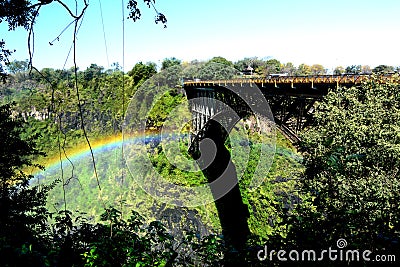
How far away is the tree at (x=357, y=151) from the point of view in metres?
6.37

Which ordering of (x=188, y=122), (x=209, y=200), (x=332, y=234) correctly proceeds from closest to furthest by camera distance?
(x=332, y=234) → (x=209, y=200) → (x=188, y=122)

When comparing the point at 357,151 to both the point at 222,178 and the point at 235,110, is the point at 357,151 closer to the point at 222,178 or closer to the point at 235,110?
the point at 235,110

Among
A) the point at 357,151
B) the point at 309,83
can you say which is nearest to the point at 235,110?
the point at 309,83

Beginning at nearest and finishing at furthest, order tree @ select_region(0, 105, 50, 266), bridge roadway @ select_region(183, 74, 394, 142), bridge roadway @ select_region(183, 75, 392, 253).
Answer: tree @ select_region(0, 105, 50, 266) < bridge roadway @ select_region(183, 74, 394, 142) < bridge roadway @ select_region(183, 75, 392, 253)

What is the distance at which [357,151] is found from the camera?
6941mm

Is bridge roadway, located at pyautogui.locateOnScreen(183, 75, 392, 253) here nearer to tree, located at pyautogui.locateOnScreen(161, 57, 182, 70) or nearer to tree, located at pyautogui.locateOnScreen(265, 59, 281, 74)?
tree, located at pyautogui.locateOnScreen(161, 57, 182, 70)

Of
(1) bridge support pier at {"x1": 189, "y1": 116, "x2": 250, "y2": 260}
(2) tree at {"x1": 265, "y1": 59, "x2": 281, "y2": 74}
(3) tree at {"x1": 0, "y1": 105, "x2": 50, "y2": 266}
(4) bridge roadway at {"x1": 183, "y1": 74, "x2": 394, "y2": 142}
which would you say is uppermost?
(2) tree at {"x1": 265, "y1": 59, "x2": 281, "y2": 74}

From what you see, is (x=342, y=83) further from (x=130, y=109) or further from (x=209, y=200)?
(x=130, y=109)

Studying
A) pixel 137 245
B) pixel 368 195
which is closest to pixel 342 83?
pixel 368 195

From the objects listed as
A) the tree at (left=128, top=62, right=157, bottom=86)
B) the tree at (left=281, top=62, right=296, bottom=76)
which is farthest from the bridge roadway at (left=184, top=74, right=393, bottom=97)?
the tree at (left=128, top=62, right=157, bottom=86)

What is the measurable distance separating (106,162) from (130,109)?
4605mm

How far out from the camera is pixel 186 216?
17641 mm

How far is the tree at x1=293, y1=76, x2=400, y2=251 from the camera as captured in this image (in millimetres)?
6371

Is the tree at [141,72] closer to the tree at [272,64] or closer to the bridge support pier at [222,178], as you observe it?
the bridge support pier at [222,178]
